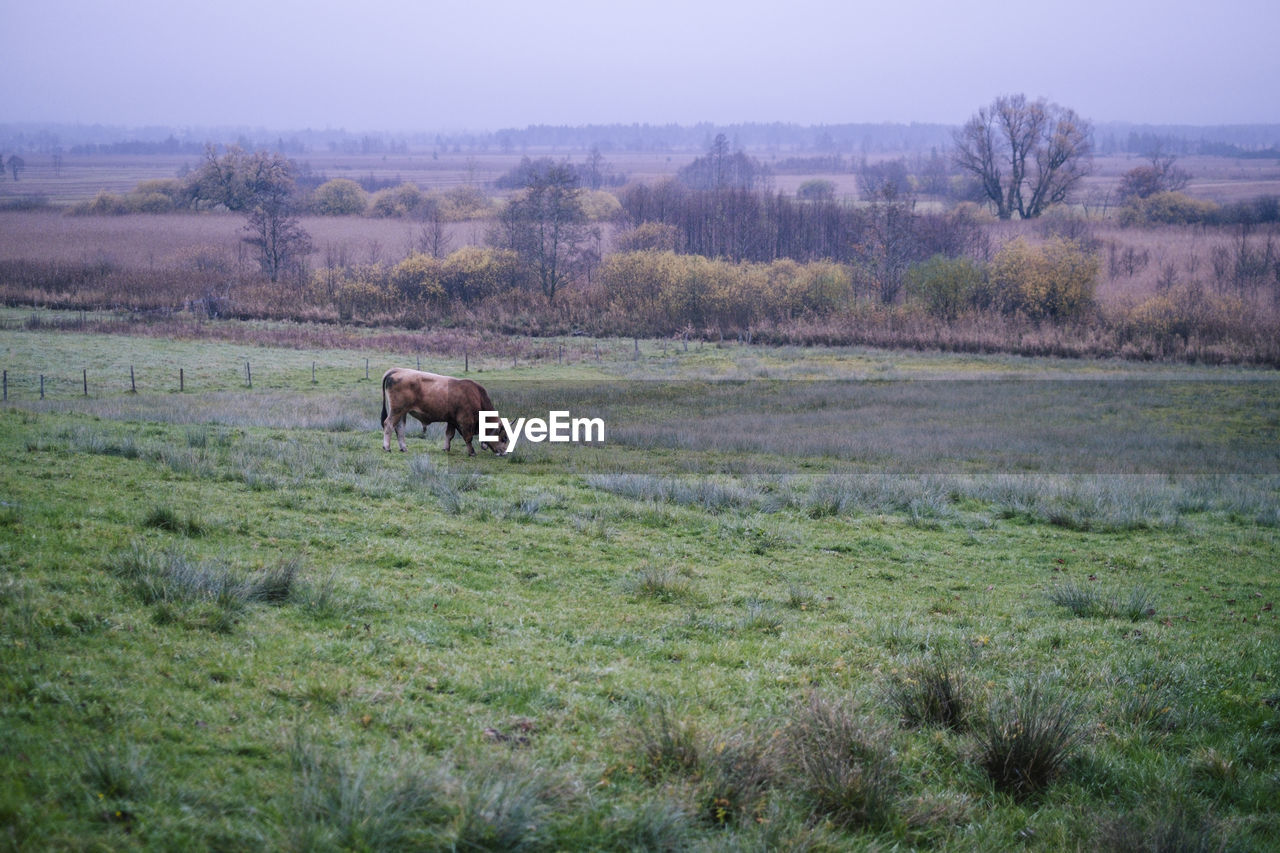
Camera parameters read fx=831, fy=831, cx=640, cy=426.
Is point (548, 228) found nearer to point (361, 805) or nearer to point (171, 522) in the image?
point (171, 522)

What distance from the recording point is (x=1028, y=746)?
566cm

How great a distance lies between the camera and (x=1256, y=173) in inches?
6403

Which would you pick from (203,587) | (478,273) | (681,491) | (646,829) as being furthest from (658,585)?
(478,273)

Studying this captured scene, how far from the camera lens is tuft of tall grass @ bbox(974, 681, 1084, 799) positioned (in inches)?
221

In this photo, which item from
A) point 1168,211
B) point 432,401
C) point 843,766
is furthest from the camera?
point 1168,211

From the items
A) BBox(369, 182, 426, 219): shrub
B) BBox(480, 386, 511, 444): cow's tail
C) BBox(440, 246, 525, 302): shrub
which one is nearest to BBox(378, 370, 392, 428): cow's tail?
BBox(480, 386, 511, 444): cow's tail

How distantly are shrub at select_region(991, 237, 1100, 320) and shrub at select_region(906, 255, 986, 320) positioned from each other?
60.8 inches

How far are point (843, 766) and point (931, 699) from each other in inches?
69.4

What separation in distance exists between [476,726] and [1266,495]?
19590 millimetres

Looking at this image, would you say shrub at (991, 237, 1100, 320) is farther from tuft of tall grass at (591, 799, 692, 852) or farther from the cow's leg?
tuft of tall grass at (591, 799, 692, 852)

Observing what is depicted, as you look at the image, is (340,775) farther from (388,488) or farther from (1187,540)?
(1187,540)

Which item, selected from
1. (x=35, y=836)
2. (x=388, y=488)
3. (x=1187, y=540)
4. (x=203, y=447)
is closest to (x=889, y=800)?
(x=35, y=836)

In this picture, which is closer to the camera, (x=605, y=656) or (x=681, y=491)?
(x=605, y=656)

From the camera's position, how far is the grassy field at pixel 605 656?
436cm
